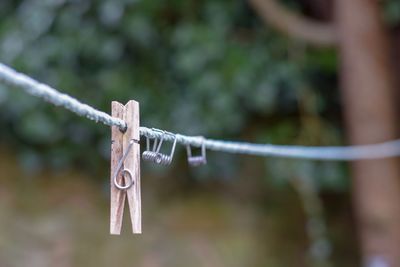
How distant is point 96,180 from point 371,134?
0.78 metres

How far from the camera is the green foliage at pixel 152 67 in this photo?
1.66 metres

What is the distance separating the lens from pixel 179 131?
169 centimetres

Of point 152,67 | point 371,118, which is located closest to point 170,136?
point 371,118

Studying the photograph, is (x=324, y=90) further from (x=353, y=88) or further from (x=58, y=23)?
(x=58, y=23)

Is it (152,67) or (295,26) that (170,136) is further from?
(152,67)

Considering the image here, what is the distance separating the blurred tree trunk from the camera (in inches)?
58.5

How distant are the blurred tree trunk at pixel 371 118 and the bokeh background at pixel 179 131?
116mm

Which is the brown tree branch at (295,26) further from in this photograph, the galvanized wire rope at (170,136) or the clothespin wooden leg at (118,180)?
the clothespin wooden leg at (118,180)

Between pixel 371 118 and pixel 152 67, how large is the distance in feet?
2.03

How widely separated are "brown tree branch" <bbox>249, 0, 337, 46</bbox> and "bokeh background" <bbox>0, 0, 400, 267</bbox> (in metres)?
0.02

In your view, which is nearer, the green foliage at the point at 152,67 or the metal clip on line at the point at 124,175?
the metal clip on line at the point at 124,175

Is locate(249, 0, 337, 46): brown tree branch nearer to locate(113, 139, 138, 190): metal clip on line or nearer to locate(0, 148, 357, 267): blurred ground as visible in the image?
locate(0, 148, 357, 267): blurred ground

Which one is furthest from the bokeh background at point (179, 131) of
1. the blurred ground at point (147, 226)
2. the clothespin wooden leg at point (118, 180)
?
the clothespin wooden leg at point (118, 180)

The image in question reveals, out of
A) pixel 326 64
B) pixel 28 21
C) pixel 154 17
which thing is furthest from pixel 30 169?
pixel 326 64
